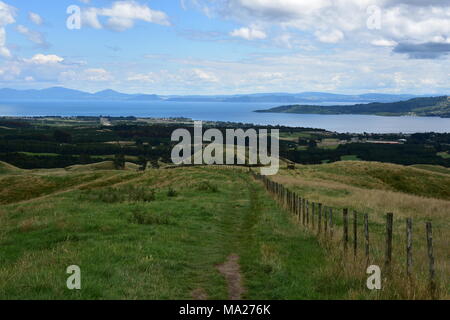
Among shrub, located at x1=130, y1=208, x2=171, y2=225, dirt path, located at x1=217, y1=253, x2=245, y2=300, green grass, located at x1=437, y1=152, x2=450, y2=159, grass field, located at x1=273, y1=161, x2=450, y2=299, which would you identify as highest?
dirt path, located at x1=217, y1=253, x2=245, y2=300

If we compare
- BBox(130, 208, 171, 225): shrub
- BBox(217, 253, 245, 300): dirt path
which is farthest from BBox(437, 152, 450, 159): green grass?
BBox(217, 253, 245, 300): dirt path

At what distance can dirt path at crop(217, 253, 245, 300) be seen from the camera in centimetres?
1059

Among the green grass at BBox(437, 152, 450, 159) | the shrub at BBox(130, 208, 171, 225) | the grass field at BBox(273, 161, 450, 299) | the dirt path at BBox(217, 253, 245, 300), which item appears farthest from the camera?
the green grass at BBox(437, 152, 450, 159)

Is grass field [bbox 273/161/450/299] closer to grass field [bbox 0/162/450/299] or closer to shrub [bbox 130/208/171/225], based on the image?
grass field [bbox 0/162/450/299]

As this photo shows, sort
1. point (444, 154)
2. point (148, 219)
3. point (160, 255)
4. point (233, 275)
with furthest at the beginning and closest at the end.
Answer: point (444, 154) < point (148, 219) < point (160, 255) < point (233, 275)

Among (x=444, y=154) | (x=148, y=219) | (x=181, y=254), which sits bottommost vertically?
(x=444, y=154)

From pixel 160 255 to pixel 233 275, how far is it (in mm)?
2769

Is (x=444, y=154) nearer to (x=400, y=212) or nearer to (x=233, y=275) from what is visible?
(x=400, y=212)

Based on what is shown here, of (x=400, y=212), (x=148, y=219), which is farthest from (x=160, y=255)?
(x=400, y=212)

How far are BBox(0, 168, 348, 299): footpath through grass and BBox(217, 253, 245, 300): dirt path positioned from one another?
0.17 metres

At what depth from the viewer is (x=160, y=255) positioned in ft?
45.0

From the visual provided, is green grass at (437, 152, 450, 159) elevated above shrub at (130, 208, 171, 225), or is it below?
below

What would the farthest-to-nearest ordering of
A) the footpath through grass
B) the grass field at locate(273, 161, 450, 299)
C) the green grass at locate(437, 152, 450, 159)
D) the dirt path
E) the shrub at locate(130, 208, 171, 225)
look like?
the green grass at locate(437, 152, 450, 159)
the shrub at locate(130, 208, 171, 225)
the grass field at locate(273, 161, 450, 299)
the dirt path
the footpath through grass
